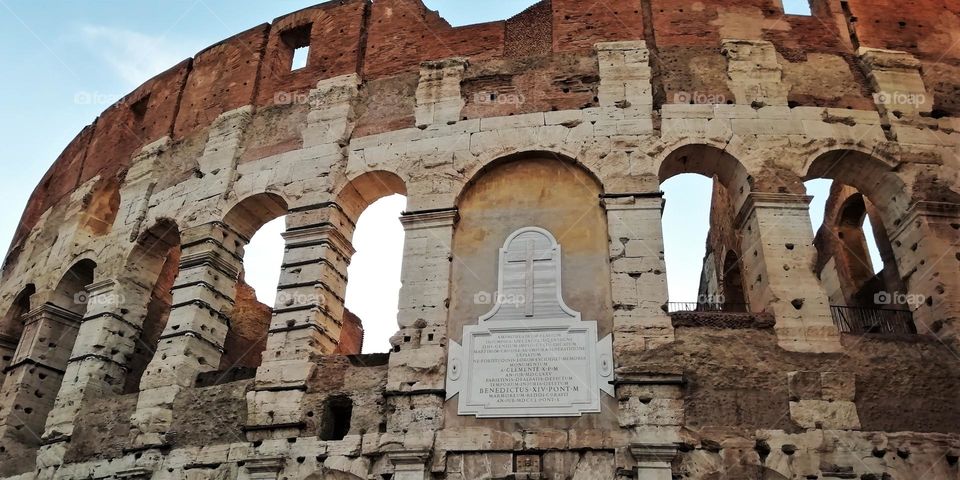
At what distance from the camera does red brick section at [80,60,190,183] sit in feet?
42.7

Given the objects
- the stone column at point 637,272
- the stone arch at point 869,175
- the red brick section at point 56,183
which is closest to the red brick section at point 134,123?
the red brick section at point 56,183

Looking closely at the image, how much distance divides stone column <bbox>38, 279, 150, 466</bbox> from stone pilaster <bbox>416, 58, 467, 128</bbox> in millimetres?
5098

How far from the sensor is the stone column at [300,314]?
28.0 feet

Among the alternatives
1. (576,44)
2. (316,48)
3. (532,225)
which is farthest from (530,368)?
(316,48)

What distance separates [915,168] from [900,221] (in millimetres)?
678

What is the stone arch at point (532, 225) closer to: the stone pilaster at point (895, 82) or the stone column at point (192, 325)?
the stone column at point (192, 325)

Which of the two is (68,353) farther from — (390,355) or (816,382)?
(816,382)

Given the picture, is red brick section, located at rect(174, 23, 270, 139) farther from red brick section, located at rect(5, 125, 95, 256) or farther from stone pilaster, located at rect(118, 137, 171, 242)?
red brick section, located at rect(5, 125, 95, 256)

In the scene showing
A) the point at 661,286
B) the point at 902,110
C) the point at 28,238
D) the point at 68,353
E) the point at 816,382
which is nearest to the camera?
the point at 816,382

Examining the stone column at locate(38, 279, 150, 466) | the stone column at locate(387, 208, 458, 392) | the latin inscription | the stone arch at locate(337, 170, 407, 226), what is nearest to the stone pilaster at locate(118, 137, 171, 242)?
the stone column at locate(38, 279, 150, 466)

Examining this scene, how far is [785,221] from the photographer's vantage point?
868 cm

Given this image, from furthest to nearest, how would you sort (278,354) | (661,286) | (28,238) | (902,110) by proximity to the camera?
(28,238)
(902,110)
(278,354)
(661,286)

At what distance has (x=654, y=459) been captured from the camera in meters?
7.27

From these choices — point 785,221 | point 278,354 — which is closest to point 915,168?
point 785,221
